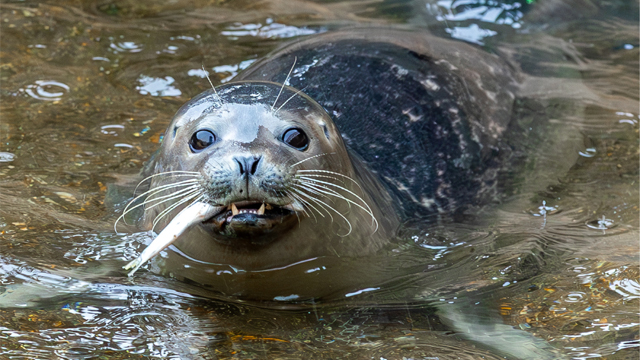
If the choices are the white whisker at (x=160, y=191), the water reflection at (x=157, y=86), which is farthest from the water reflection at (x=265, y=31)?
the white whisker at (x=160, y=191)

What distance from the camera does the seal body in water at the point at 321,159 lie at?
3199 mm

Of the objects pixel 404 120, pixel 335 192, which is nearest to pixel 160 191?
pixel 335 192

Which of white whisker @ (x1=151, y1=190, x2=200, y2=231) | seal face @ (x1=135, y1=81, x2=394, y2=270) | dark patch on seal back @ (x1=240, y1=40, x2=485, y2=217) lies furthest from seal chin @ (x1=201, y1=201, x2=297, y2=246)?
dark patch on seal back @ (x1=240, y1=40, x2=485, y2=217)

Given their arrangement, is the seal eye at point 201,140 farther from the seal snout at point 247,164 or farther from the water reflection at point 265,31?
the water reflection at point 265,31

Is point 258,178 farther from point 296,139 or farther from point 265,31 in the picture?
point 265,31

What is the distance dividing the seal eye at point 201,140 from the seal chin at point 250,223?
335 mm

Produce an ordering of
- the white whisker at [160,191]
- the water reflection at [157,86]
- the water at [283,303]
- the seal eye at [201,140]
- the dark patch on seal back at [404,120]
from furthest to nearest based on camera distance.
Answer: the water reflection at [157,86] → the dark patch on seal back at [404,120] → the seal eye at [201,140] → the white whisker at [160,191] → the water at [283,303]

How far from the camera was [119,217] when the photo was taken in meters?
3.92

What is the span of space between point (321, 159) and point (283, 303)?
64 centimetres

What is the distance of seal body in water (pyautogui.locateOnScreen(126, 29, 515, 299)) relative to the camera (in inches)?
126

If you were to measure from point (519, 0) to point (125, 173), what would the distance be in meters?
4.07

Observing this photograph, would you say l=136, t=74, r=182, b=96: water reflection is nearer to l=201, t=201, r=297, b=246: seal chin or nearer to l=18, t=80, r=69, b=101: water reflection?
l=18, t=80, r=69, b=101: water reflection

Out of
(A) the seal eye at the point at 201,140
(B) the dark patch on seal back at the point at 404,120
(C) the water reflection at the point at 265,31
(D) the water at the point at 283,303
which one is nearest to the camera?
(D) the water at the point at 283,303

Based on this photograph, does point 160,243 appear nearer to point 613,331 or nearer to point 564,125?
point 613,331
